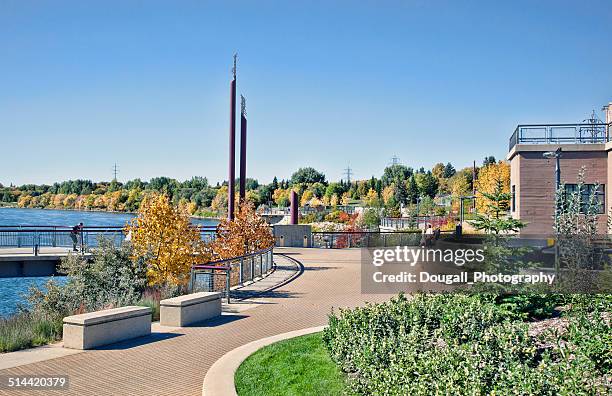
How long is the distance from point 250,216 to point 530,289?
1446 centimetres

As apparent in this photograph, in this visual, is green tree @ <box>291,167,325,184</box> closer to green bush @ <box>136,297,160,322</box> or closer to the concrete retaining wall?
the concrete retaining wall

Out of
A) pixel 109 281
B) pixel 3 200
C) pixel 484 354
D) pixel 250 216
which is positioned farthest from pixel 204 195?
pixel 484 354

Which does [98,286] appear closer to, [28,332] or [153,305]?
[153,305]

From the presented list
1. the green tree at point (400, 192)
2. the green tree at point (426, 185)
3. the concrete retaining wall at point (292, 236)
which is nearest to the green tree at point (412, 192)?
the green tree at point (400, 192)

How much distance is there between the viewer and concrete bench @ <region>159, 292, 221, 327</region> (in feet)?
40.2

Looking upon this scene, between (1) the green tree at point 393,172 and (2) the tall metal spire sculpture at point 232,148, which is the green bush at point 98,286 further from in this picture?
(1) the green tree at point 393,172

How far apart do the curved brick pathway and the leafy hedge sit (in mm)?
2238

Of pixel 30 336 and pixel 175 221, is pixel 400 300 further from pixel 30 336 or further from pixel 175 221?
pixel 175 221

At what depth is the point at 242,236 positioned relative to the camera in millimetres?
22297

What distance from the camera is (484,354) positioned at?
692 centimetres

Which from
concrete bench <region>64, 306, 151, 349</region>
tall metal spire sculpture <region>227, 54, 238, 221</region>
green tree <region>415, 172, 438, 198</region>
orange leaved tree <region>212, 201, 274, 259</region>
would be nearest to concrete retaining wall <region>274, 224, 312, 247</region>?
tall metal spire sculpture <region>227, 54, 238, 221</region>

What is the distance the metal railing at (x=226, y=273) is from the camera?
52.3 ft

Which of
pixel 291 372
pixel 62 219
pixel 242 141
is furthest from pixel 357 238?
pixel 62 219

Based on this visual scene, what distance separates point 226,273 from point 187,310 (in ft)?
11.9
